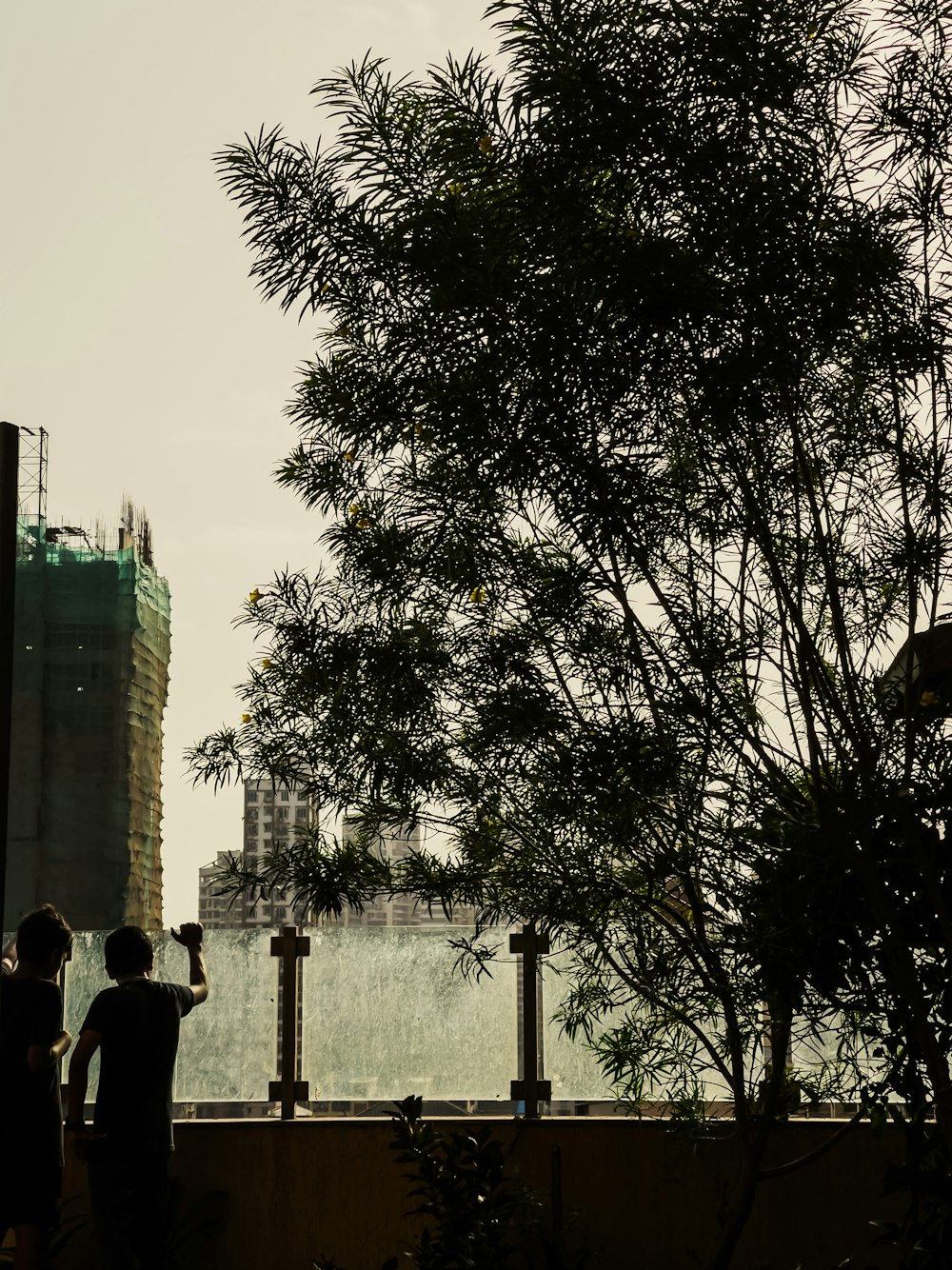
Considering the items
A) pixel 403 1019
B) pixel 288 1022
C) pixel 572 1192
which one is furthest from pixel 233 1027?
pixel 572 1192

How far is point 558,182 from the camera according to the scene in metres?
4.07

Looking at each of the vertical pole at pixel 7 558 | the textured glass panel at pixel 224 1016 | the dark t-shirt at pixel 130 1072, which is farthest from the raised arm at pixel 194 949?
the vertical pole at pixel 7 558

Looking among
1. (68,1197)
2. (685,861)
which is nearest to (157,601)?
(68,1197)

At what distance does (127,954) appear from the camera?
502 cm

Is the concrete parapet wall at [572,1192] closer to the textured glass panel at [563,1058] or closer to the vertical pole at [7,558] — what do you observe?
the textured glass panel at [563,1058]

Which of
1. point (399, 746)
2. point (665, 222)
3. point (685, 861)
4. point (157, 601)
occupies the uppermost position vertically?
point (157, 601)

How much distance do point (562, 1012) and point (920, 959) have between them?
6.62 ft

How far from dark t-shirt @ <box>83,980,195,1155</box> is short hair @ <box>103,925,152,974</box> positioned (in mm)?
87

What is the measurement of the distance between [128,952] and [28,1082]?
1.74 feet

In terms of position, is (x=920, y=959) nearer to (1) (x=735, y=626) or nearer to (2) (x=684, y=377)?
(1) (x=735, y=626)

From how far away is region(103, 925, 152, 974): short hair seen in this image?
502cm

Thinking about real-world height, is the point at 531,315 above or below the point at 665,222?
below

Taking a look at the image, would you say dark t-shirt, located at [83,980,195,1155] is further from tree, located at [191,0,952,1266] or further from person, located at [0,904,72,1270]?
tree, located at [191,0,952,1266]

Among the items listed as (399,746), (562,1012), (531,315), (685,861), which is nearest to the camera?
(531,315)
